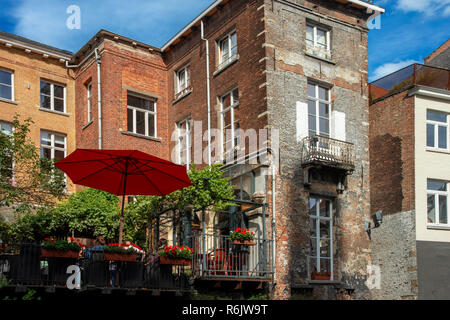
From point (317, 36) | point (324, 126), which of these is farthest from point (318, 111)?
point (317, 36)

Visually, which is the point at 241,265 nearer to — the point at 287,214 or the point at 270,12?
the point at 287,214

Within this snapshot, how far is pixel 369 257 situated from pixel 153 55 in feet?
40.3

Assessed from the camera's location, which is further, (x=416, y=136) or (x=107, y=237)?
(x=416, y=136)

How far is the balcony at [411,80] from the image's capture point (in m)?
21.9

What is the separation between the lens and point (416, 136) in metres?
21.3

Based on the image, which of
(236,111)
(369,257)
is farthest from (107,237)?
(369,257)

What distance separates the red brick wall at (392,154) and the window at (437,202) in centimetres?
93

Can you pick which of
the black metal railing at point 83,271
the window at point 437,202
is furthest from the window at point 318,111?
the black metal railing at point 83,271

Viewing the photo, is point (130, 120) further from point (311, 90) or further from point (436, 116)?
point (436, 116)

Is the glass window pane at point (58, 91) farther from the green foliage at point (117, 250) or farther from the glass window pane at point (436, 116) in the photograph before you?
the glass window pane at point (436, 116)

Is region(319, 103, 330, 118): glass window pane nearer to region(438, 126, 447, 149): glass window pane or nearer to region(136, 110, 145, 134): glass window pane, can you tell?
region(438, 126, 447, 149): glass window pane

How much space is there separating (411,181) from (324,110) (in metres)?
4.03

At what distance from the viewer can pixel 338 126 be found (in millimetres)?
20547

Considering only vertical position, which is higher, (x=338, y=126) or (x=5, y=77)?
(x=5, y=77)
